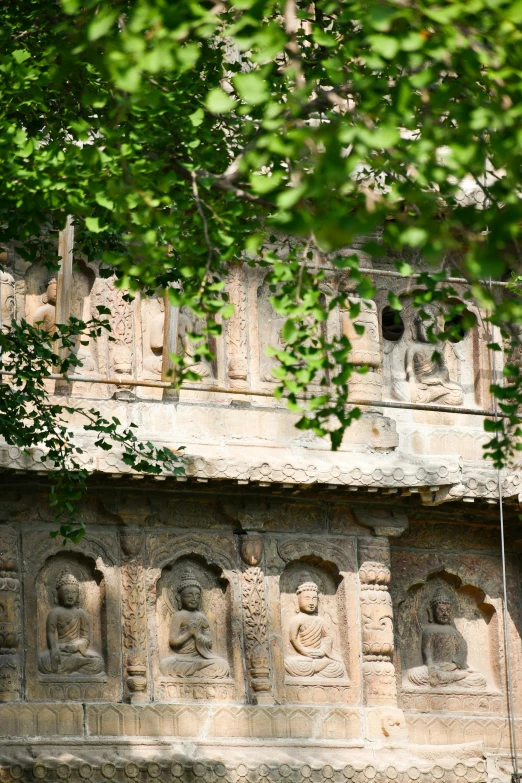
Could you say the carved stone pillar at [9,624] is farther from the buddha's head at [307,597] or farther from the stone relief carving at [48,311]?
the buddha's head at [307,597]

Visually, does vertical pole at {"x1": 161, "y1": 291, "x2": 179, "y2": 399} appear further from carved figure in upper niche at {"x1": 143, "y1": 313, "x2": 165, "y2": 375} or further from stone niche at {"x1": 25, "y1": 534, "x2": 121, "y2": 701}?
stone niche at {"x1": 25, "y1": 534, "x2": 121, "y2": 701}

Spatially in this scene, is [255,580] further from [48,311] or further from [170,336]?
[48,311]

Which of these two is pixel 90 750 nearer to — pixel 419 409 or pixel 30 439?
pixel 30 439

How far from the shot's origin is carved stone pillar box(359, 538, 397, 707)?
16.3m

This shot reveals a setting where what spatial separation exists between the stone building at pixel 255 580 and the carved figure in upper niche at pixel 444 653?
2 centimetres

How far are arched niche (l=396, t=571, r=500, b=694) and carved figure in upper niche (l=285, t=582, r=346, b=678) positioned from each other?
875mm

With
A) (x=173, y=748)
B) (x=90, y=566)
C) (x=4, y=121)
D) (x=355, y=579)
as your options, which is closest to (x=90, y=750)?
(x=173, y=748)

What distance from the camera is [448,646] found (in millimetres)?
17281

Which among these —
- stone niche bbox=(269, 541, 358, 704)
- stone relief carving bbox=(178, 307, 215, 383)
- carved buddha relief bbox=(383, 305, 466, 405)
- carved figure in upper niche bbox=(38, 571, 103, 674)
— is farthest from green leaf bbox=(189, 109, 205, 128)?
carved buddha relief bbox=(383, 305, 466, 405)

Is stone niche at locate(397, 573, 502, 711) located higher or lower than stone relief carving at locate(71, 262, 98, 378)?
lower

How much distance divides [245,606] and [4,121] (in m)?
6.72

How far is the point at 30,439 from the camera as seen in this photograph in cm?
1261

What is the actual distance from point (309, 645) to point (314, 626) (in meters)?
0.18

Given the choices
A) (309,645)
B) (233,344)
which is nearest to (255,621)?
(309,645)
